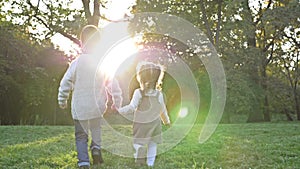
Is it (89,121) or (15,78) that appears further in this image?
(15,78)

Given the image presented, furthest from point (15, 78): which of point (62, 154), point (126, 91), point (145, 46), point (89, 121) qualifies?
point (89, 121)

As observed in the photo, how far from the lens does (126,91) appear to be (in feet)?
75.6

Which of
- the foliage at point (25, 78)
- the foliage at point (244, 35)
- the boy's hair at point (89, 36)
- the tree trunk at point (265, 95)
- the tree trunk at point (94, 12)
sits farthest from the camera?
the tree trunk at point (265, 95)

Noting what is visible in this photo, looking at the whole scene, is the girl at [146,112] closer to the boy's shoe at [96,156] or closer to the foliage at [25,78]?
the boy's shoe at [96,156]

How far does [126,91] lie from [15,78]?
6094mm

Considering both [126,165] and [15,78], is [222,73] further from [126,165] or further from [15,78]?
[126,165]

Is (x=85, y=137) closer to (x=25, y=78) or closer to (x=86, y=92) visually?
(x=86, y=92)

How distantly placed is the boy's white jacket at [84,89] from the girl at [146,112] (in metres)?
0.40

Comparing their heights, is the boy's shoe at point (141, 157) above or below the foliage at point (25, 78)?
below

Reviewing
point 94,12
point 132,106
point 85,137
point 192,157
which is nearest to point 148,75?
point 132,106

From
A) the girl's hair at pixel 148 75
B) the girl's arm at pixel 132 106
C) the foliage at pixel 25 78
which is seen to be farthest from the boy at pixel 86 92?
the foliage at pixel 25 78

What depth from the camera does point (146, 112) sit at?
6.16 metres

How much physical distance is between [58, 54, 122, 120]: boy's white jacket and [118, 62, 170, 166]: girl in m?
0.40

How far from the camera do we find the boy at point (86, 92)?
582 cm
